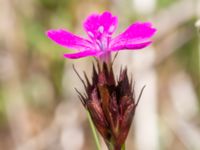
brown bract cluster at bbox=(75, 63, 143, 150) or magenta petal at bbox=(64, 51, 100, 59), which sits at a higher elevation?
magenta petal at bbox=(64, 51, 100, 59)

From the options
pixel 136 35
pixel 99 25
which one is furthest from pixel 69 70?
pixel 136 35

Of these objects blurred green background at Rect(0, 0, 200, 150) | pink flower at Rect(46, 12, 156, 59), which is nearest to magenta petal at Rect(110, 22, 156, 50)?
pink flower at Rect(46, 12, 156, 59)

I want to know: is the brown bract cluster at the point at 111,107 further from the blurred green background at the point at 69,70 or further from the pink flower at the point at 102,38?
the blurred green background at the point at 69,70

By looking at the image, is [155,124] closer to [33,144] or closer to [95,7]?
[33,144]

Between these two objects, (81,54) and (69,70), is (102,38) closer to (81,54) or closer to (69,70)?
(81,54)

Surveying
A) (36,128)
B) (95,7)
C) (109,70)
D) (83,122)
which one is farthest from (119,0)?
(109,70)

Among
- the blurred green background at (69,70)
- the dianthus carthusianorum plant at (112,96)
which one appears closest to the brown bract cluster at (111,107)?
the dianthus carthusianorum plant at (112,96)

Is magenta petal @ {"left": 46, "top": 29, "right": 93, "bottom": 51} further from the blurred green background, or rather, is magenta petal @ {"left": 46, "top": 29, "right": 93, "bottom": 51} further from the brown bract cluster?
the blurred green background

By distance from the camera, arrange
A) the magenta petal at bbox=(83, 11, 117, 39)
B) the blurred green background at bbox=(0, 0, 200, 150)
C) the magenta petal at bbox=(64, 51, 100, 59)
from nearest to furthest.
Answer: the magenta petal at bbox=(64, 51, 100, 59) → the magenta petal at bbox=(83, 11, 117, 39) → the blurred green background at bbox=(0, 0, 200, 150)
